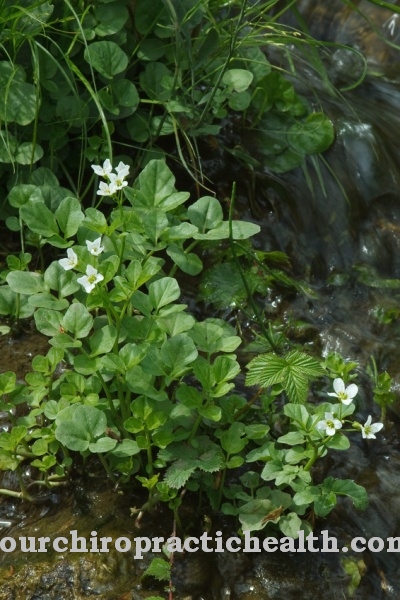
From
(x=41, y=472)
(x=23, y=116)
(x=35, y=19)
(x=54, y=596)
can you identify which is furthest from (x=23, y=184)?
(x=54, y=596)

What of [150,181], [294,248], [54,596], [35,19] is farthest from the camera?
[294,248]

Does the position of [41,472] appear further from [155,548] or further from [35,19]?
[35,19]

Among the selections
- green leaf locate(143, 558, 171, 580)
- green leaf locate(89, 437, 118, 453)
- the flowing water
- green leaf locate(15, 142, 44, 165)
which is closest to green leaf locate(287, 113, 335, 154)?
the flowing water

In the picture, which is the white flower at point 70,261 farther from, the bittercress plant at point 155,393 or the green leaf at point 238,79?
the green leaf at point 238,79

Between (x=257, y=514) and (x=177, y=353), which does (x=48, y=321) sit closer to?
(x=177, y=353)

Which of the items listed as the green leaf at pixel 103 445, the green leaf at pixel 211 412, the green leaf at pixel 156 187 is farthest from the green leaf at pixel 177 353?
the green leaf at pixel 156 187
